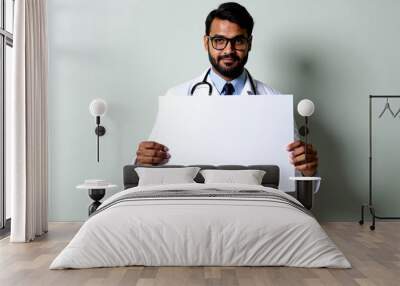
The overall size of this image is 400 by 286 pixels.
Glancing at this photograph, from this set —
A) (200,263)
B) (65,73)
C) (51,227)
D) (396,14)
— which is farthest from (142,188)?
(396,14)

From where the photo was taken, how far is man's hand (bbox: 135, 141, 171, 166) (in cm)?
701

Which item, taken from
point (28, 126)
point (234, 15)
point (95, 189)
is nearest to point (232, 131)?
point (234, 15)

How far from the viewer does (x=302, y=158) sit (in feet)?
22.5

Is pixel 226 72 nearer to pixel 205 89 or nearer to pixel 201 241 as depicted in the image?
pixel 205 89

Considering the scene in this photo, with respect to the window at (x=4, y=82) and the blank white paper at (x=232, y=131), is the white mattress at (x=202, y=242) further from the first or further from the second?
the blank white paper at (x=232, y=131)

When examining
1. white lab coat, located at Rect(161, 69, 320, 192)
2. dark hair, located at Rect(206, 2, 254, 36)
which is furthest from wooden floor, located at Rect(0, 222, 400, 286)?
dark hair, located at Rect(206, 2, 254, 36)

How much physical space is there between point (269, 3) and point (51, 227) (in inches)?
142

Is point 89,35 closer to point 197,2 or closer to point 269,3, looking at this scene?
point 197,2

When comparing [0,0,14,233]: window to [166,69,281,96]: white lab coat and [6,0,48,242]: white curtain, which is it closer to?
[6,0,48,242]: white curtain

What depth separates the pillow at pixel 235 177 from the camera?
624 cm

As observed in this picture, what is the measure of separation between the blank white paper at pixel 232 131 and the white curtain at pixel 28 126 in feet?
4.83

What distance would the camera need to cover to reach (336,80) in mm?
7223

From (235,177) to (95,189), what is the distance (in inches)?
61.1

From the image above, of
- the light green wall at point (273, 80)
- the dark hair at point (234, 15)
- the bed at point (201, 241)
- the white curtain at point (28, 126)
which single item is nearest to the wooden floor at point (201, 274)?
the bed at point (201, 241)
